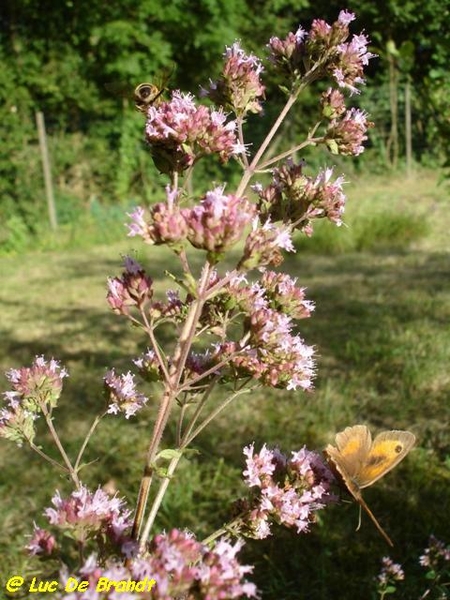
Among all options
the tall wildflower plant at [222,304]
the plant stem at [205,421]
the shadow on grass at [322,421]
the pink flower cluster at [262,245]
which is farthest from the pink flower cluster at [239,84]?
the shadow on grass at [322,421]

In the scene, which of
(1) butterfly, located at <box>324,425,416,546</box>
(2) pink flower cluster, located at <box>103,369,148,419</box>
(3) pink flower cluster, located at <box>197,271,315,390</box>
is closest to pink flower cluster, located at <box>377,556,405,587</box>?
A: (1) butterfly, located at <box>324,425,416,546</box>

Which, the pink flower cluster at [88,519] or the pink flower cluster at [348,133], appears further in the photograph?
the pink flower cluster at [348,133]

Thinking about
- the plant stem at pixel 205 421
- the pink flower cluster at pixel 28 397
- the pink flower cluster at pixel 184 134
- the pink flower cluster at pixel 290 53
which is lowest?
the plant stem at pixel 205 421

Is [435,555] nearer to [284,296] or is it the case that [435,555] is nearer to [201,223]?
[284,296]

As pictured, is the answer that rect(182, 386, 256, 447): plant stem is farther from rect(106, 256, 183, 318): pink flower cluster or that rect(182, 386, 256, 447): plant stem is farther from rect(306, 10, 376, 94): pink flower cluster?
rect(306, 10, 376, 94): pink flower cluster

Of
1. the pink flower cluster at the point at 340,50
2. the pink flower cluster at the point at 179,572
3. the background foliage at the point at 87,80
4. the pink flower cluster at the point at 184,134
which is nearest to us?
the pink flower cluster at the point at 179,572

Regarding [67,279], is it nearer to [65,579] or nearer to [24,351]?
[24,351]

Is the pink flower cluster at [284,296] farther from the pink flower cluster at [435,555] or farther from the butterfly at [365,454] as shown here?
the pink flower cluster at [435,555]
